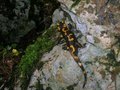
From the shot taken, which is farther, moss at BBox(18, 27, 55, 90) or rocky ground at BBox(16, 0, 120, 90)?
moss at BBox(18, 27, 55, 90)

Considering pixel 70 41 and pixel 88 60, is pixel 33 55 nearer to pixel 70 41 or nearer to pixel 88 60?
pixel 70 41

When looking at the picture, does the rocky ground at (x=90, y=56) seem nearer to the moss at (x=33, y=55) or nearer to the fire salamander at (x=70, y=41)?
the fire salamander at (x=70, y=41)

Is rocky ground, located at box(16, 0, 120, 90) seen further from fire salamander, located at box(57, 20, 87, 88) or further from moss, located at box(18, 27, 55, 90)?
moss, located at box(18, 27, 55, 90)

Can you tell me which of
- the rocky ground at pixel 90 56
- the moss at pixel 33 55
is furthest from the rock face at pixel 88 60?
the moss at pixel 33 55

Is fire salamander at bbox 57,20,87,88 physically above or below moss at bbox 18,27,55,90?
above

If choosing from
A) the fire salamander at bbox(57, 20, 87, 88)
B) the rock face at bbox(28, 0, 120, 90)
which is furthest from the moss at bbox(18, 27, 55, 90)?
the fire salamander at bbox(57, 20, 87, 88)

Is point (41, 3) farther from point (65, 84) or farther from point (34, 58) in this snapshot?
point (65, 84)
